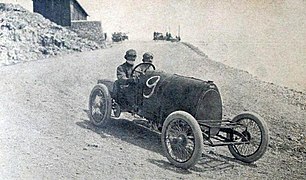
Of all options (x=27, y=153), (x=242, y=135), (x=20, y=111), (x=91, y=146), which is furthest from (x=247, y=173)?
(x=20, y=111)

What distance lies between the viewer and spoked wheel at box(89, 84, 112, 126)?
4703 mm

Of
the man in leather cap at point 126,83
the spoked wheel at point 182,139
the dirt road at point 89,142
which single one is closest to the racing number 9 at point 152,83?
the man in leather cap at point 126,83

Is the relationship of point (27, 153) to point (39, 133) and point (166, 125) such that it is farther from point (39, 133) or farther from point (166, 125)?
point (166, 125)

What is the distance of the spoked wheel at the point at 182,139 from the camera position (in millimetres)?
3463

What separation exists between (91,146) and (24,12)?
11.2 meters

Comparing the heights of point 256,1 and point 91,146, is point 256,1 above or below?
above

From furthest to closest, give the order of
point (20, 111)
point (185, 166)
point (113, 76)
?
1. point (113, 76)
2. point (20, 111)
3. point (185, 166)

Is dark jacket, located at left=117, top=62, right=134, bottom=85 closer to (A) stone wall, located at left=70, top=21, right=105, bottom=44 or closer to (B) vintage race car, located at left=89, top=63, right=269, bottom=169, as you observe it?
(B) vintage race car, located at left=89, top=63, right=269, bottom=169

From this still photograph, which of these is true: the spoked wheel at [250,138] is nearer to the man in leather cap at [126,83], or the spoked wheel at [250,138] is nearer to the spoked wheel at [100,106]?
the man in leather cap at [126,83]

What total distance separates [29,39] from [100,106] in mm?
7457

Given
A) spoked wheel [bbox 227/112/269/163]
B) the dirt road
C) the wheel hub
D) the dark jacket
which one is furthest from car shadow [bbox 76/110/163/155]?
spoked wheel [bbox 227/112/269/163]

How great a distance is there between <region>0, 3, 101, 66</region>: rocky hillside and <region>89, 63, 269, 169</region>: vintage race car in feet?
16.8

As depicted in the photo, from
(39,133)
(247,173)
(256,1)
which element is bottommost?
(247,173)

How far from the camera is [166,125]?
12.3ft
